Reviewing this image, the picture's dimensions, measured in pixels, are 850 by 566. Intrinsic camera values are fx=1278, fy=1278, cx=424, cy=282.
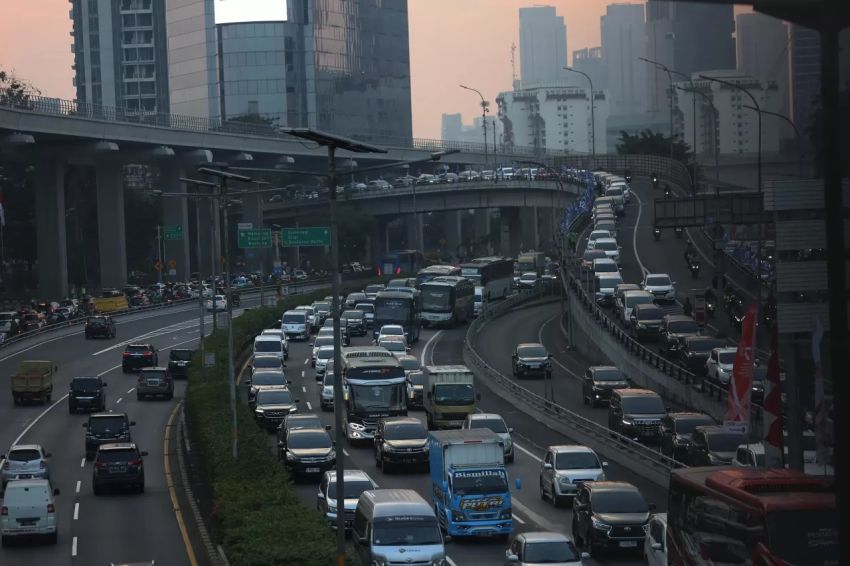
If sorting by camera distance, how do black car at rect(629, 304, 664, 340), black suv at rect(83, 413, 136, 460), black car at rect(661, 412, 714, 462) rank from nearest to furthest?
black car at rect(661, 412, 714, 462) < black suv at rect(83, 413, 136, 460) < black car at rect(629, 304, 664, 340)

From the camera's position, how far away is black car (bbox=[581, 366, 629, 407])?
48344mm

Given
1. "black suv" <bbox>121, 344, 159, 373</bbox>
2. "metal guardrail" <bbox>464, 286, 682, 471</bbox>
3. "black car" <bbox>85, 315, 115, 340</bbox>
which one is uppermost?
"black car" <bbox>85, 315, 115, 340</bbox>

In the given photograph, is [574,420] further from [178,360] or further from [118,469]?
[178,360]

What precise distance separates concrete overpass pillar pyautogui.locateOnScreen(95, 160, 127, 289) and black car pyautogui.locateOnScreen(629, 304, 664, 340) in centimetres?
5081

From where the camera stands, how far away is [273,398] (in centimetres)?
4369

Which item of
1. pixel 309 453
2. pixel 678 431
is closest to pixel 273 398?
pixel 309 453

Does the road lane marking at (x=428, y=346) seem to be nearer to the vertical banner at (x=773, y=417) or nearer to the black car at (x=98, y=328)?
the black car at (x=98, y=328)

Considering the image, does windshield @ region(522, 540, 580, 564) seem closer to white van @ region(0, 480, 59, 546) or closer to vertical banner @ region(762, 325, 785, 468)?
vertical banner @ region(762, 325, 785, 468)

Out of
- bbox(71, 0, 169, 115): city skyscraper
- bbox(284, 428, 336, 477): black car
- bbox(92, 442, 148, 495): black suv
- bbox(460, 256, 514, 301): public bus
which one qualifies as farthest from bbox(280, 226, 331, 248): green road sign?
bbox(71, 0, 169, 115): city skyscraper

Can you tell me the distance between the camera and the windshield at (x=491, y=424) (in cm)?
3641

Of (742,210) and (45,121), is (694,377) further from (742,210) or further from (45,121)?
(45,121)

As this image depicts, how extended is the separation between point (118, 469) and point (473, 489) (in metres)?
11.9

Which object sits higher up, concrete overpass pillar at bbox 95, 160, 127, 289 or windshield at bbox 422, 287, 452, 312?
concrete overpass pillar at bbox 95, 160, 127, 289

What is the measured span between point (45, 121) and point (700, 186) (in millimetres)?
52840
